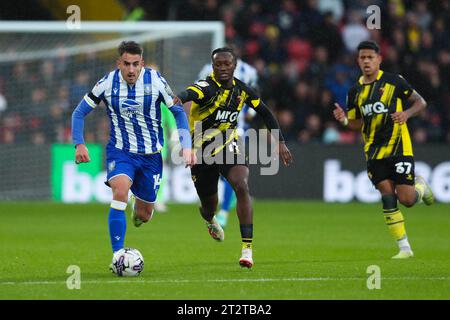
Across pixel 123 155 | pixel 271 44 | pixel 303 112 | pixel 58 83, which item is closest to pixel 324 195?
pixel 303 112

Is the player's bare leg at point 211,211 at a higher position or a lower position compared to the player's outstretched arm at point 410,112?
lower

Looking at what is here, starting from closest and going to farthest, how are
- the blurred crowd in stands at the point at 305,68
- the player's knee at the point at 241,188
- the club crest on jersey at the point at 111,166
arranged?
1. the club crest on jersey at the point at 111,166
2. the player's knee at the point at 241,188
3. the blurred crowd in stands at the point at 305,68

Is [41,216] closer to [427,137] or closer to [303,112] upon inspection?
[303,112]

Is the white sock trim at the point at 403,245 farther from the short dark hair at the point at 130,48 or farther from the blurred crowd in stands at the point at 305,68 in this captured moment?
the blurred crowd in stands at the point at 305,68

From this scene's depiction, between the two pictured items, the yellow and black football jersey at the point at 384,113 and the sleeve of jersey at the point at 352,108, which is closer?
the yellow and black football jersey at the point at 384,113

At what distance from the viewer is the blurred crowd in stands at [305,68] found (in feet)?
66.1

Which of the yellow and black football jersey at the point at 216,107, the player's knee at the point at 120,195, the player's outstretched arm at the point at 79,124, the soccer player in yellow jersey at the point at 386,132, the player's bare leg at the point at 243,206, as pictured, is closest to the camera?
the player's knee at the point at 120,195

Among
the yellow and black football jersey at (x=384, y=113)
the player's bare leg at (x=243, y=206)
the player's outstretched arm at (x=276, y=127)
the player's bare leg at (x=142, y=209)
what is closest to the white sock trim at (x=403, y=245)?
the yellow and black football jersey at (x=384, y=113)

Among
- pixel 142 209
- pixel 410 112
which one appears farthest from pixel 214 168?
pixel 410 112

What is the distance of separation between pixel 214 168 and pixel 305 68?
1128cm

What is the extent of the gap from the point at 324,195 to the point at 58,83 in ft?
18.3

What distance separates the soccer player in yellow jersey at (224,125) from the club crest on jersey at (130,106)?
0.45 metres

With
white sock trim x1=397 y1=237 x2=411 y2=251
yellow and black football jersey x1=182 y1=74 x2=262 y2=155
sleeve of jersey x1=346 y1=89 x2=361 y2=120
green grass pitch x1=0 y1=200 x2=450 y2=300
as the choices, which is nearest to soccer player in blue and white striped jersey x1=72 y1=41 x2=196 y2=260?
yellow and black football jersey x1=182 y1=74 x2=262 y2=155

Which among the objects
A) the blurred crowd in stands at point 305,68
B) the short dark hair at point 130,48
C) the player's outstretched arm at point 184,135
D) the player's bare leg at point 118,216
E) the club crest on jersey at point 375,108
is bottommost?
the player's bare leg at point 118,216
